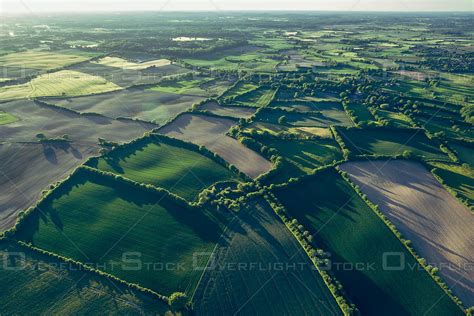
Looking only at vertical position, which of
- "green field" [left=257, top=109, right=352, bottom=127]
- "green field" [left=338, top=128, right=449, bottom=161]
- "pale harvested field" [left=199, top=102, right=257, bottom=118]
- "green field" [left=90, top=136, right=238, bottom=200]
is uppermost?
"green field" [left=257, top=109, right=352, bottom=127]

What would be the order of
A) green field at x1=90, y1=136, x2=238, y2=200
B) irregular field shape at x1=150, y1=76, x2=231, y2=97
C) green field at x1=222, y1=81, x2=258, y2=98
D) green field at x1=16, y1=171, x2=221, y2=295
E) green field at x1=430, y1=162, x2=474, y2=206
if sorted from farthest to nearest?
1. irregular field shape at x1=150, y1=76, x2=231, y2=97
2. green field at x1=222, y1=81, x2=258, y2=98
3. green field at x1=90, y1=136, x2=238, y2=200
4. green field at x1=430, y1=162, x2=474, y2=206
5. green field at x1=16, y1=171, x2=221, y2=295

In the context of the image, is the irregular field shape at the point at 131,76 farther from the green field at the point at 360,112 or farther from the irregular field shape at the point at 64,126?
the green field at the point at 360,112

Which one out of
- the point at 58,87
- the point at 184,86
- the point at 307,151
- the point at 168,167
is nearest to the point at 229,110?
the point at 184,86

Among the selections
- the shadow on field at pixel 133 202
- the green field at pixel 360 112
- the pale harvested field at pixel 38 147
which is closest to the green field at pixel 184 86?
the pale harvested field at pixel 38 147

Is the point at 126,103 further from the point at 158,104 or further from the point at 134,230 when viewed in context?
the point at 134,230

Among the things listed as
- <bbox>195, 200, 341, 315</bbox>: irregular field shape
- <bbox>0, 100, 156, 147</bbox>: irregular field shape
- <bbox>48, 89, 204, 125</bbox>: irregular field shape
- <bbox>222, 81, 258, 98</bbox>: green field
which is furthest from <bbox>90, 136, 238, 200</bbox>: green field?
<bbox>222, 81, 258, 98</bbox>: green field

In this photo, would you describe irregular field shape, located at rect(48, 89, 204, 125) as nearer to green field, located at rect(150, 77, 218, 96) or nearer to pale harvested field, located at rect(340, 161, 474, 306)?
green field, located at rect(150, 77, 218, 96)

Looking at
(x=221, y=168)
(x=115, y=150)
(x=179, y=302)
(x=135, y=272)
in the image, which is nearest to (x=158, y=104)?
(x=115, y=150)
